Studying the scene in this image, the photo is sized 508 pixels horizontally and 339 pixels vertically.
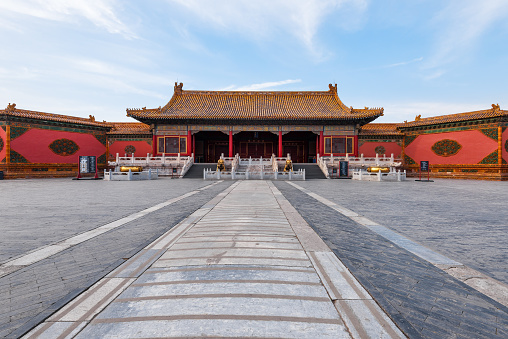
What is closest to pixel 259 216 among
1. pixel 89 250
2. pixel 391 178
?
pixel 89 250

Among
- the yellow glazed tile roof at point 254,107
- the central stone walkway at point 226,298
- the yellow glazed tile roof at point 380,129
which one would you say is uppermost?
the yellow glazed tile roof at point 254,107

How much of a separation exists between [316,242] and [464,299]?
5.33 feet

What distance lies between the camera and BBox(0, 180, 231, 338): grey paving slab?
1902 millimetres

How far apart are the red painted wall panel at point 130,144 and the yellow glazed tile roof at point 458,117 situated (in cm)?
2569

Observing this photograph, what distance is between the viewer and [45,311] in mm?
1920

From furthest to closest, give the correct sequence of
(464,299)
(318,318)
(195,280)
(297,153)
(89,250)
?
(297,153) < (89,250) < (195,280) < (464,299) < (318,318)

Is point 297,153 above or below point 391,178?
above

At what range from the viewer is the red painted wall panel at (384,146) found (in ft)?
85.0

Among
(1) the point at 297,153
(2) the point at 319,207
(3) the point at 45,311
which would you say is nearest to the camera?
(3) the point at 45,311

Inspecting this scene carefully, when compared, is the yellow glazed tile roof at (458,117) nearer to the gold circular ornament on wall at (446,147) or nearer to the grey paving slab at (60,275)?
the gold circular ornament on wall at (446,147)

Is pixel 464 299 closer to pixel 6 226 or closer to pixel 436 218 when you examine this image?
pixel 436 218

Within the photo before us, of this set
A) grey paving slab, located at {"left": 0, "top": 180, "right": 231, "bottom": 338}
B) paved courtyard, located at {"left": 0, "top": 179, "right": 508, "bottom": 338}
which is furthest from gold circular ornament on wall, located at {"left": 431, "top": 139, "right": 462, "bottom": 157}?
grey paving slab, located at {"left": 0, "top": 180, "right": 231, "bottom": 338}

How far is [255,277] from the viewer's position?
2400mm

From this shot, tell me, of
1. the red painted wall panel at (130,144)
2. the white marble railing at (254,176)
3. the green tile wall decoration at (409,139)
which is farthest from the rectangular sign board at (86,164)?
the green tile wall decoration at (409,139)
